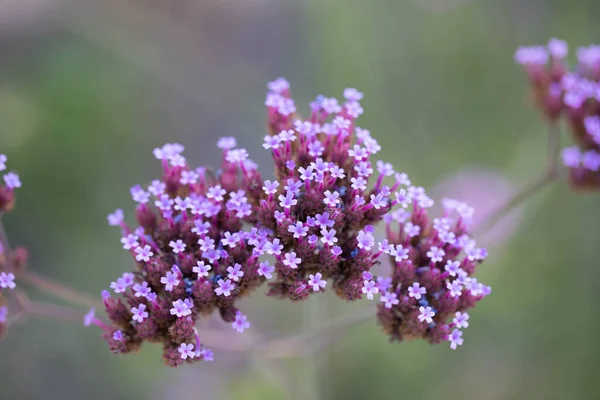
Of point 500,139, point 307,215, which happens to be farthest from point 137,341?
point 500,139

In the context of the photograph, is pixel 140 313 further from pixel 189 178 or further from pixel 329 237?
pixel 329 237

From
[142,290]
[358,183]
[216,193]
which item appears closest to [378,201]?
[358,183]

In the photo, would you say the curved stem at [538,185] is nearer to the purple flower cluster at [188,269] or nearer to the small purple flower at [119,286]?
the purple flower cluster at [188,269]

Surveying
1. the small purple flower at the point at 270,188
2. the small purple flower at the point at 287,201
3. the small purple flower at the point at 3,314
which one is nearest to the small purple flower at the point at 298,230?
the small purple flower at the point at 287,201

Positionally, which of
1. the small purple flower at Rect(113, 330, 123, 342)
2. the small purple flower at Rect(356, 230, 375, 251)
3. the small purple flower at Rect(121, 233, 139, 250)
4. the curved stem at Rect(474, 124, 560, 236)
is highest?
the curved stem at Rect(474, 124, 560, 236)

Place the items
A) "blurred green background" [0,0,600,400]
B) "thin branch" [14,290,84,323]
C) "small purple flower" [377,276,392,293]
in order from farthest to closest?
"blurred green background" [0,0,600,400]
"thin branch" [14,290,84,323]
"small purple flower" [377,276,392,293]

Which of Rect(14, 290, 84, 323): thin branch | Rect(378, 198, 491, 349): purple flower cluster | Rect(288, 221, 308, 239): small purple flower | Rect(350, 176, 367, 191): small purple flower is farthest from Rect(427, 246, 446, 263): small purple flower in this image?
Rect(14, 290, 84, 323): thin branch

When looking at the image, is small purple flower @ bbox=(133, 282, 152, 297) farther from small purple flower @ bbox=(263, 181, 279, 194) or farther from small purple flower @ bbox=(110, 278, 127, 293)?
small purple flower @ bbox=(263, 181, 279, 194)

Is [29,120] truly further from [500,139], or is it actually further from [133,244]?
[500,139]
